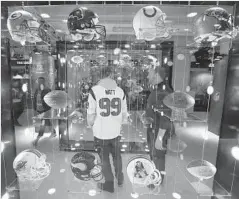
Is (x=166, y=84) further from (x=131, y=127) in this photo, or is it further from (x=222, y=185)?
(x=222, y=185)

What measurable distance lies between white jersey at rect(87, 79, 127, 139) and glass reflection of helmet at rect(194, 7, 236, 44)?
2.89 feet

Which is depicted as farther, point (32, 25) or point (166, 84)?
point (166, 84)

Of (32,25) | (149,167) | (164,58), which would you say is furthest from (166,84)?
(32,25)

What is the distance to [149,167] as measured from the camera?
1420mm

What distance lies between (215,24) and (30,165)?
1897 millimetres

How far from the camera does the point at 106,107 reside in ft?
5.25

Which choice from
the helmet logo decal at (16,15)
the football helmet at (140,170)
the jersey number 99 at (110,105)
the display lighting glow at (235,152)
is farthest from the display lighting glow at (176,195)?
the helmet logo decal at (16,15)

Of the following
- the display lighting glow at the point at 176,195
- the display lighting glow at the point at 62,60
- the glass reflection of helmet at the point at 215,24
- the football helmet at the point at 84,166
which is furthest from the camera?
the display lighting glow at the point at 62,60

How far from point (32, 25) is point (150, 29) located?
0.98 meters

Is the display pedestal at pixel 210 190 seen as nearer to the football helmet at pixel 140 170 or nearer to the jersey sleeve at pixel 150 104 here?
the football helmet at pixel 140 170

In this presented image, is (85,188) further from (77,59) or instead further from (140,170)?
(77,59)

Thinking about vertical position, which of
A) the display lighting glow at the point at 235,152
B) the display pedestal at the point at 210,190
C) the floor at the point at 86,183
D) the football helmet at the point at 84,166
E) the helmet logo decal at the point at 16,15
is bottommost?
the floor at the point at 86,183

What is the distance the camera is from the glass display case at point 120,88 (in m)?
1.40

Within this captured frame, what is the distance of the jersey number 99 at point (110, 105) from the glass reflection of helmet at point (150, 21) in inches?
26.4
